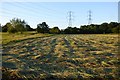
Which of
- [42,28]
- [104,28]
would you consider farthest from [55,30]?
[104,28]

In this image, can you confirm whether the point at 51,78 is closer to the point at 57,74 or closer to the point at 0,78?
the point at 57,74

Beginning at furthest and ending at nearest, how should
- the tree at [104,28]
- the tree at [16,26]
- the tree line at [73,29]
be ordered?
1. the tree at [104,28]
2. the tree line at [73,29]
3. the tree at [16,26]

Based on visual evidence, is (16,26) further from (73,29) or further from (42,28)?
(73,29)

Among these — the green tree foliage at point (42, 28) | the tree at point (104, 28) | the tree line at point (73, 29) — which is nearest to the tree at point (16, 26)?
the tree line at point (73, 29)

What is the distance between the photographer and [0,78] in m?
9.62

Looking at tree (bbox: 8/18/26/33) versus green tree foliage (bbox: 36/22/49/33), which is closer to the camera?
tree (bbox: 8/18/26/33)

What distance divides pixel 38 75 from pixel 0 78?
176 centimetres

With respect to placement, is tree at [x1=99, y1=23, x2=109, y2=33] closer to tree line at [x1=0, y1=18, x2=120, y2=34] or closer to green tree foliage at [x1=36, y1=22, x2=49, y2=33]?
tree line at [x1=0, y1=18, x2=120, y2=34]

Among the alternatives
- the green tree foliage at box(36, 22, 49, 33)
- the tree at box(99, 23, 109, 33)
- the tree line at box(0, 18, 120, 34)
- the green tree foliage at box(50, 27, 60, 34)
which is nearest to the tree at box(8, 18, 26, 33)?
the tree line at box(0, 18, 120, 34)

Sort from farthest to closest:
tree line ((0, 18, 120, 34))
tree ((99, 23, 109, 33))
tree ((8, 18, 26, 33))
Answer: tree ((99, 23, 109, 33)) → tree line ((0, 18, 120, 34)) → tree ((8, 18, 26, 33))

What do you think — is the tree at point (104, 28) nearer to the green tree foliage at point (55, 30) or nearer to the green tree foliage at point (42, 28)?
the green tree foliage at point (55, 30)

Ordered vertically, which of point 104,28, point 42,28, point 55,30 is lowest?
point 55,30

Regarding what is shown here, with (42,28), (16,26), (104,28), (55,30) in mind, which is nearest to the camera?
(16,26)

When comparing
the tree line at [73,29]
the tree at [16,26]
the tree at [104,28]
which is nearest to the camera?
the tree at [16,26]
